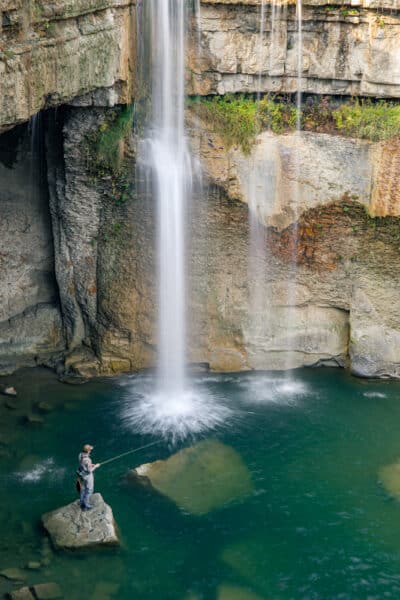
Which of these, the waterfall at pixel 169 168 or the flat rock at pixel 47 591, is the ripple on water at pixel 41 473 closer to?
the flat rock at pixel 47 591

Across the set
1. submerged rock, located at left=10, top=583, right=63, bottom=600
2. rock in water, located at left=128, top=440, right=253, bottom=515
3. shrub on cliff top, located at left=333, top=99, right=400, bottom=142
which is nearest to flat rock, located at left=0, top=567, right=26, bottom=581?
submerged rock, located at left=10, top=583, right=63, bottom=600

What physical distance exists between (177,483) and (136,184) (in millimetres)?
6616

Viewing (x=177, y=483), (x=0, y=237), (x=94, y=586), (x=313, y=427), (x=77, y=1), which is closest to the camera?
(x=94, y=586)

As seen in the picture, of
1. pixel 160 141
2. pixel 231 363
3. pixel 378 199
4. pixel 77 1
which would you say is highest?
pixel 77 1

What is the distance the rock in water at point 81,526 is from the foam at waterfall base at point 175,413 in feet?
10.2

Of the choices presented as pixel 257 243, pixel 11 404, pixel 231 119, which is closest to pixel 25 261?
pixel 11 404

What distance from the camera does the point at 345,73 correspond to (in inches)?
734

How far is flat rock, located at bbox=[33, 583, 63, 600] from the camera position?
13.2 meters

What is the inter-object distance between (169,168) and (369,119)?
14.6 feet

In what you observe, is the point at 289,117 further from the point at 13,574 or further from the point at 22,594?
the point at 22,594

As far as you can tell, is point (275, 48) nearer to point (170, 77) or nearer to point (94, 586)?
point (170, 77)

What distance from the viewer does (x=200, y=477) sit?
1636 centimetres

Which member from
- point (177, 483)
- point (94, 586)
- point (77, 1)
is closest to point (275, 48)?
point (77, 1)

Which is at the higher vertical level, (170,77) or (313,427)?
(170,77)
